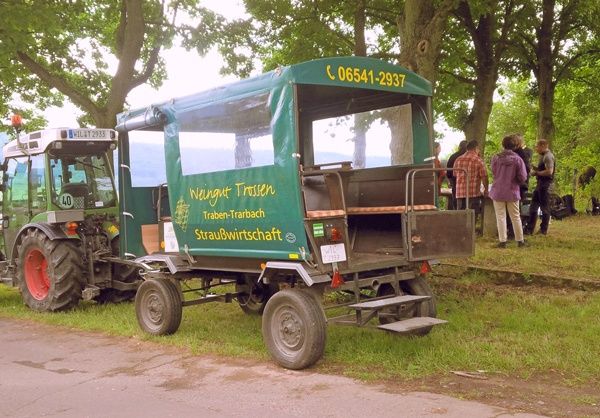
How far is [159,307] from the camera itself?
284 inches

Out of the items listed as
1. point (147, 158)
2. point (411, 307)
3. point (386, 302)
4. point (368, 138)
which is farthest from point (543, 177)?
point (147, 158)

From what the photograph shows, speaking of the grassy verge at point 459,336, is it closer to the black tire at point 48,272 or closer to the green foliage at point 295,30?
the black tire at point 48,272

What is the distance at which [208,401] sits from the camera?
505 cm

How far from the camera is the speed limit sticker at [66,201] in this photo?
9.28 meters

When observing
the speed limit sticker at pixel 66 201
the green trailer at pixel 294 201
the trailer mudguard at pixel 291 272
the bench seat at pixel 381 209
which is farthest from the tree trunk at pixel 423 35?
the speed limit sticker at pixel 66 201

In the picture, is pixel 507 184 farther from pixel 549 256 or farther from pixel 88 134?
pixel 88 134

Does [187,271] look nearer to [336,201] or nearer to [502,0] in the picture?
[336,201]

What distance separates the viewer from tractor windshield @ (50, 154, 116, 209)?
9.30 meters

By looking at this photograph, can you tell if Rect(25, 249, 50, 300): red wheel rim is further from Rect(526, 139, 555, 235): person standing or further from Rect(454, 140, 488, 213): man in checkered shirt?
Rect(526, 139, 555, 235): person standing

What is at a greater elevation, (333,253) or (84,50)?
(84,50)

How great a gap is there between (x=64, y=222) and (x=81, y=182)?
2.61 feet

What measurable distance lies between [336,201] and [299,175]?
0.64 meters

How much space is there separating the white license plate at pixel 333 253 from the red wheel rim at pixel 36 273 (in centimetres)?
535

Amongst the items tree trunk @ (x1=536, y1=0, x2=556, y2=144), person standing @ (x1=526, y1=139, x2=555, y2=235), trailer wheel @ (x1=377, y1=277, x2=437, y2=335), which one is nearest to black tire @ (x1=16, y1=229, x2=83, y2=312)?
trailer wheel @ (x1=377, y1=277, x2=437, y2=335)
